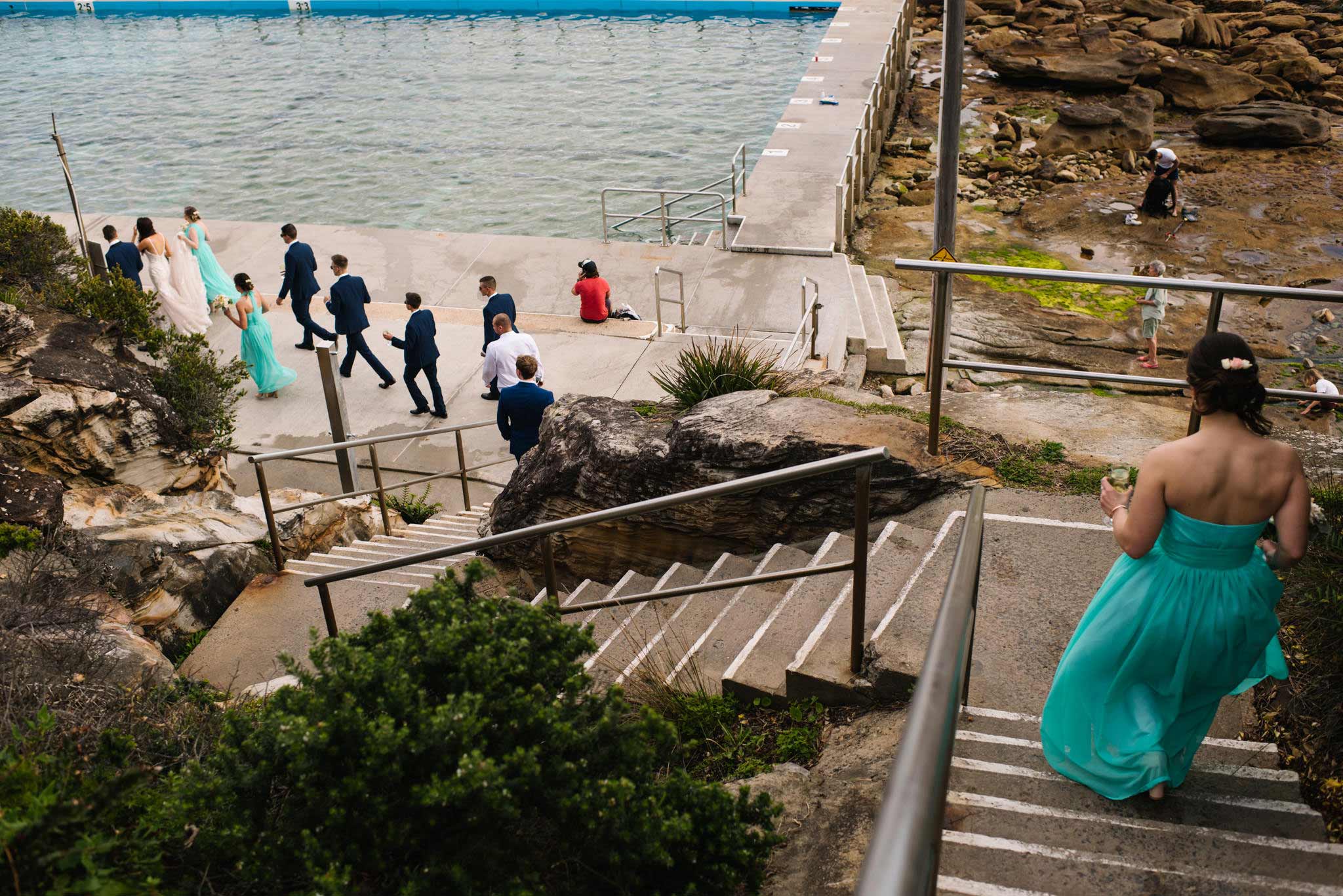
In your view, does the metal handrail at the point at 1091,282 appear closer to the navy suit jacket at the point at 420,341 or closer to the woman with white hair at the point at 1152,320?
the navy suit jacket at the point at 420,341

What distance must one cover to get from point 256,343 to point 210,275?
8.89 feet

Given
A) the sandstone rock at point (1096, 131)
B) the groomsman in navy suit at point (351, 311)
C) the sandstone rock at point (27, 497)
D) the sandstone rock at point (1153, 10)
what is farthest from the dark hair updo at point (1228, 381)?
the sandstone rock at point (1153, 10)

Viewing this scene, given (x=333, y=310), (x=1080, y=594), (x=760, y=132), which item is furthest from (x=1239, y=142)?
(x=1080, y=594)

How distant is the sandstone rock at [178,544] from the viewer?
760cm

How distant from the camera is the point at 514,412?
889 cm

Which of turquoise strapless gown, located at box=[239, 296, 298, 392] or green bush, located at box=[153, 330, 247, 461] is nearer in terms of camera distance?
Answer: green bush, located at box=[153, 330, 247, 461]

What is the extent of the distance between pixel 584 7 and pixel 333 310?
29.9m

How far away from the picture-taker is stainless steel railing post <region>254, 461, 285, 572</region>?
7973 millimetres

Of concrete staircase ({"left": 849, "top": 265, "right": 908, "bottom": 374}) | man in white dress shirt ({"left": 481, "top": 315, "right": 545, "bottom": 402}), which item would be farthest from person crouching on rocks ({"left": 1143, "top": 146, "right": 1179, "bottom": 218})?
man in white dress shirt ({"left": 481, "top": 315, "right": 545, "bottom": 402})

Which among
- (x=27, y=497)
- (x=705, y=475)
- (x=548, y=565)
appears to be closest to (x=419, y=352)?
(x=27, y=497)

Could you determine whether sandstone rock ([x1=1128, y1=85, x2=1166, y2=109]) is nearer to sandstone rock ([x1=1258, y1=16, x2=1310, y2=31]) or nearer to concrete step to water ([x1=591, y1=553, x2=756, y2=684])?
sandstone rock ([x1=1258, y1=16, x2=1310, y2=31])

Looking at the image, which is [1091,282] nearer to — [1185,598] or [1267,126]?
[1185,598]

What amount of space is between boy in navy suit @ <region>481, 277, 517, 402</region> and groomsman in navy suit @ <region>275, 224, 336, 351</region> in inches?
85.0

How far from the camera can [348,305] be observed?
12.3 meters
